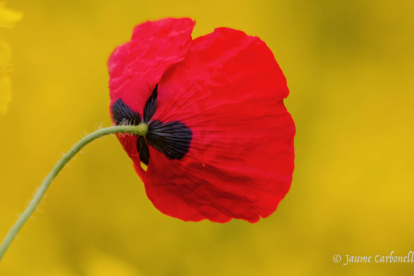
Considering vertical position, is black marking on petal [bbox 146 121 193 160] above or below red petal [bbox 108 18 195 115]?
below

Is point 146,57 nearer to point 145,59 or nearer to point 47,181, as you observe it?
point 145,59

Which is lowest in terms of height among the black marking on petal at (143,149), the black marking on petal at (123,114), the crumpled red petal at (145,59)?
the black marking on petal at (143,149)

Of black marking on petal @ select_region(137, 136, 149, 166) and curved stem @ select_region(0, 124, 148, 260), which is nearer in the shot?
curved stem @ select_region(0, 124, 148, 260)

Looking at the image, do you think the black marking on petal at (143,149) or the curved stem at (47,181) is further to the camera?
the black marking on petal at (143,149)

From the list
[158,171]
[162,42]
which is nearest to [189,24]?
[162,42]

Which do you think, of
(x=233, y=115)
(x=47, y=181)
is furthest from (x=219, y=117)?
(x=47, y=181)

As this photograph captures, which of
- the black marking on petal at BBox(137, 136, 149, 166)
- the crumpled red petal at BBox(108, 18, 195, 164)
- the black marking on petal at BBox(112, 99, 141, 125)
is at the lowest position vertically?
the black marking on petal at BBox(137, 136, 149, 166)

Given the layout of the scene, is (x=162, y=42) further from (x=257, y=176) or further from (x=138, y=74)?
(x=257, y=176)
